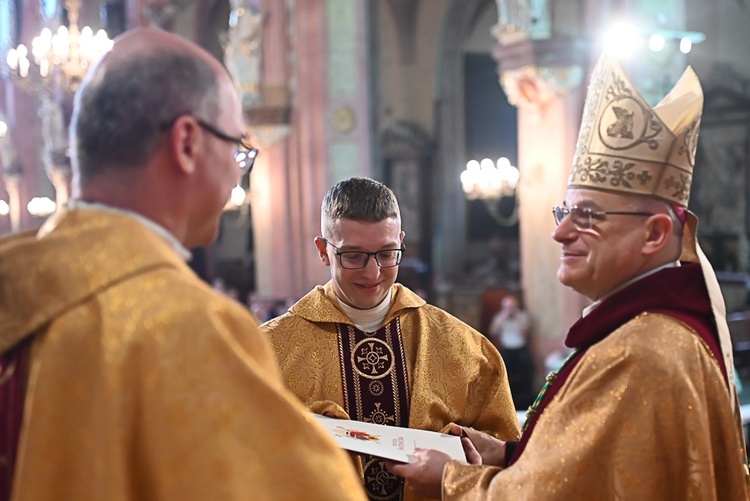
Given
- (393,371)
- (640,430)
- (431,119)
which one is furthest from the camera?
(431,119)

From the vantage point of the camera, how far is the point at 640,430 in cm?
189

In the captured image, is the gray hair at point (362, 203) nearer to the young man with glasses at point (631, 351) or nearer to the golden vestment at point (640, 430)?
the young man with glasses at point (631, 351)

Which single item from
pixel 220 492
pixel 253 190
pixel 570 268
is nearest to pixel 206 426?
pixel 220 492

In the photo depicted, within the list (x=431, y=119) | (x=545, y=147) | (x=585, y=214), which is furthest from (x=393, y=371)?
(x=431, y=119)

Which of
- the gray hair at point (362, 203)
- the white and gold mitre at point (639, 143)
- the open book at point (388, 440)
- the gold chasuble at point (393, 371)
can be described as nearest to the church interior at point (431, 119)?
the open book at point (388, 440)

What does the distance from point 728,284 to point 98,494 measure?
12.3 m

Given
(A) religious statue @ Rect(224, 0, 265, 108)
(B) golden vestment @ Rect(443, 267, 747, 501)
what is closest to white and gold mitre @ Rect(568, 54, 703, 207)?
(B) golden vestment @ Rect(443, 267, 747, 501)

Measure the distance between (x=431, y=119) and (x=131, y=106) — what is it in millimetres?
16216

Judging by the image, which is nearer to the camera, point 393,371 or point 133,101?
point 133,101

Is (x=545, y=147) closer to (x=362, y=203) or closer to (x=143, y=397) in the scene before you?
(x=362, y=203)

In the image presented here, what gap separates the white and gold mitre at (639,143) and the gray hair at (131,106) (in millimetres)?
1209

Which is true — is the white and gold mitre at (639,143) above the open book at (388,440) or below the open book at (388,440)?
above

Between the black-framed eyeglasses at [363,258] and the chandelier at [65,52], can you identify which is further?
the chandelier at [65,52]

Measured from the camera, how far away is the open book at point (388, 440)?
81.4 inches
